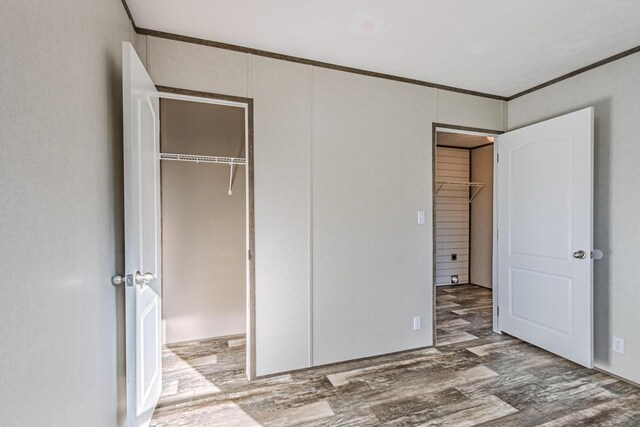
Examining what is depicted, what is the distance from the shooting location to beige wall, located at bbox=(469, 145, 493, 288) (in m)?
4.99

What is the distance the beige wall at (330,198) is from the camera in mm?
2303

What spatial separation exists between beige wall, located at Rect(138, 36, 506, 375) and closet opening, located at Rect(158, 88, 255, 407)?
1.83 feet

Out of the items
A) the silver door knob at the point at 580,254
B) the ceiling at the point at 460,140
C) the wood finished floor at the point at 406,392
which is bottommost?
the wood finished floor at the point at 406,392

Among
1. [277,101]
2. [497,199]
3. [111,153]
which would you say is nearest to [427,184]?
[497,199]

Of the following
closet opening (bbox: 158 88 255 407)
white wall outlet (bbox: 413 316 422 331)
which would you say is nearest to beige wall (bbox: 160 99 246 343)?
closet opening (bbox: 158 88 255 407)

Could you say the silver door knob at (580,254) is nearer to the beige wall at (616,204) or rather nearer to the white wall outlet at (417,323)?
the beige wall at (616,204)

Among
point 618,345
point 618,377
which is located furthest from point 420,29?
point 618,377

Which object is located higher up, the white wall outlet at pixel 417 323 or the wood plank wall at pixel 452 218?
the wood plank wall at pixel 452 218

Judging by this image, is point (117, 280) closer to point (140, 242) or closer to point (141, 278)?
point (141, 278)

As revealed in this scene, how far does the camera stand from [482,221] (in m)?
5.14

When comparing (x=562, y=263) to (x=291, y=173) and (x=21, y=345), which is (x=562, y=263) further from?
(x=21, y=345)

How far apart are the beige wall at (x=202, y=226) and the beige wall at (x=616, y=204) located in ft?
10.5

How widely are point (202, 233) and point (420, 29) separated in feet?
8.50

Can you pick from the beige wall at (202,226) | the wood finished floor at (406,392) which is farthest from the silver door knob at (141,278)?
the beige wall at (202,226)
